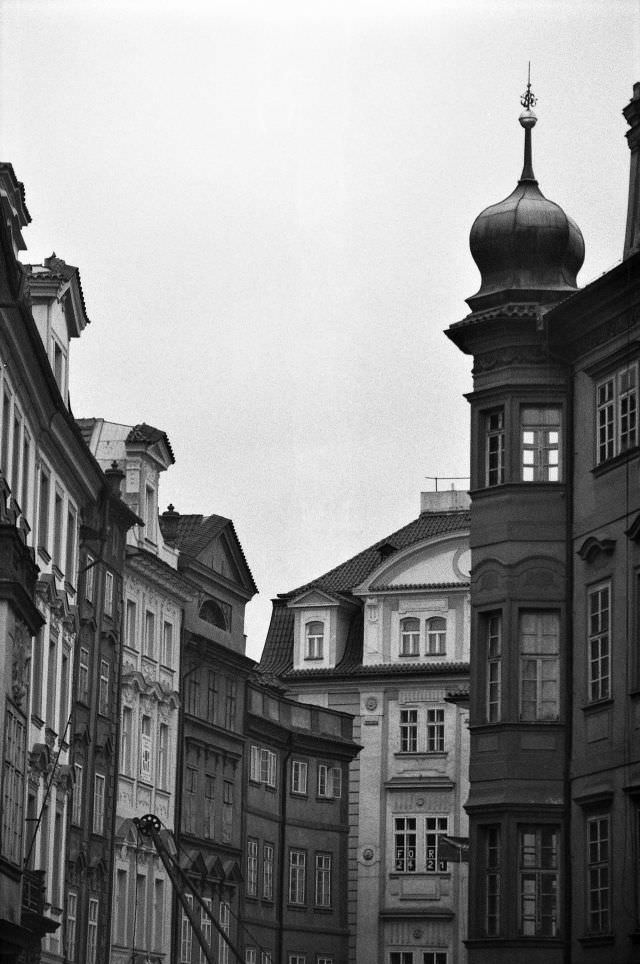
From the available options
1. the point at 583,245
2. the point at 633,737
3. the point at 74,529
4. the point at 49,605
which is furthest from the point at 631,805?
the point at 74,529

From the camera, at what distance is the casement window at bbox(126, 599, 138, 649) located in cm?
6462

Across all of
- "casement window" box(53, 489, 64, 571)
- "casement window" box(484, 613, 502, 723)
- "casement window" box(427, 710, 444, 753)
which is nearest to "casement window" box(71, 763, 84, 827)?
"casement window" box(53, 489, 64, 571)

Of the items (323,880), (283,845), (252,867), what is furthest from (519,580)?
(323,880)

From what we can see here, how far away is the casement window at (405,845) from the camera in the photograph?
80125 mm

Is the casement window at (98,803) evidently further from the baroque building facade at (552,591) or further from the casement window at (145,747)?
the baroque building facade at (552,591)

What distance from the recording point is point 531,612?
4059 centimetres

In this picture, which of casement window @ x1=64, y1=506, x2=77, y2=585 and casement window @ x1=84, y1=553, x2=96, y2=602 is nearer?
casement window @ x1=64, y1=506, x2=77, y2=585

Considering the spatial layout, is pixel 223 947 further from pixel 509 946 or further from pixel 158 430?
pixel 509 946

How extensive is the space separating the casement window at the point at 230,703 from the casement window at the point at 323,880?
8.24 meters

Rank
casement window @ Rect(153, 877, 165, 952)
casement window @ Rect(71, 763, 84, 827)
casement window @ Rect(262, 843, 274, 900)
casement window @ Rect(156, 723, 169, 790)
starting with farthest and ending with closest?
casement window @ Rect(262, 843, 274, 900) → casement window @ Rect(156, 723, 169, 790) → casement window @ Rect(153, 877, 165, 952) → casement window @ Rect(71, 763, 84, 827)

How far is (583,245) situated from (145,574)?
25.7 m

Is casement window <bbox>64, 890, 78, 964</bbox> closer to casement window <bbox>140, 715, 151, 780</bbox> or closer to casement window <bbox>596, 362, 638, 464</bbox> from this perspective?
casement window <bbox>140, 715, 151, 780</bbox>

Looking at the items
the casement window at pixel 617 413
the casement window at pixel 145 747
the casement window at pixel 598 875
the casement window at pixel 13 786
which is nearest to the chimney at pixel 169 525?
the casement window at pixel 145 747

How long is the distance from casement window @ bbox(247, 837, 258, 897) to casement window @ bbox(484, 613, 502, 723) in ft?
115
